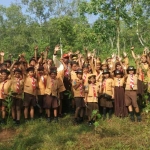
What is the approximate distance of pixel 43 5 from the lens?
45688mm

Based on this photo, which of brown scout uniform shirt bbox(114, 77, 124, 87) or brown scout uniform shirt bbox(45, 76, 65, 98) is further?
brown scout uniform shirt bbox(114, 77, 124, 87)

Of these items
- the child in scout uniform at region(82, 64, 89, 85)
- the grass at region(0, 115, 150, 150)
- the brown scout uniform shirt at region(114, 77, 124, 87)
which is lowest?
the grass at region(0, 115, 150, 150)

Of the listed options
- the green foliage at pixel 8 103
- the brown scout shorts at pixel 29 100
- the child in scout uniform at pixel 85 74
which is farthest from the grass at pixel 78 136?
the child in scout uniform at pixel 85 74

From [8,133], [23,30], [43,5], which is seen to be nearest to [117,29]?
[8,133]

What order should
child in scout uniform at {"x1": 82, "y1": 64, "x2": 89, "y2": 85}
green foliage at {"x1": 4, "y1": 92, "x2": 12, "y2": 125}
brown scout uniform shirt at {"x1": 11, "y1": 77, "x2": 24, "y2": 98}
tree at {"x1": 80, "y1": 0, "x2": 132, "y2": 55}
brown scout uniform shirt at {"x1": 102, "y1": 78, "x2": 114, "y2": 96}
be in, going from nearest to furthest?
1. green foliage at {"x1": 4, "y1": 92, "x2": 12, "y2": 125}
2. brown scout uniform shirt at {"x1": 11, "y1": 77, "x2": 24, "y2": 98}
3. child in scout uniform at {"x1": 82, "y1": 64, "x2": 89, "y2": 85}
4. brown scout uniform shirt at {"x1": 102, "y1": 78, "x2": 114, "y2": 96}
5. tree at {"x1": 80, "y1": 0, "x2": 132, "y2": 55}

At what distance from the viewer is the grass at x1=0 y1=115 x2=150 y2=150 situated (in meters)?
6.13

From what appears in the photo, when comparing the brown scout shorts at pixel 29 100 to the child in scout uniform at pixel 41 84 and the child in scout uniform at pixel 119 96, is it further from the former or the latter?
the child in scout uniform at pixel 119 96

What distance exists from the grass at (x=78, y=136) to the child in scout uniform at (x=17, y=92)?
1.28 feet

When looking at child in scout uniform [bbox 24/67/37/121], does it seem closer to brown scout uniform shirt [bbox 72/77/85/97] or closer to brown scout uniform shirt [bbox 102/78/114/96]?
brown scout uniform shirt [bbox 72/77/85/97]

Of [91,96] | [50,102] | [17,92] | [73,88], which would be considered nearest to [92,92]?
[91,96]

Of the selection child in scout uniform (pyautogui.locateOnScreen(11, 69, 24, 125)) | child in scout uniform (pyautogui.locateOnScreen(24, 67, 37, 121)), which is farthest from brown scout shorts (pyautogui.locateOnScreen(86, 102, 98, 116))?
child in scout uniform (pyautogui.locateOnScreen(11, 69, 24, 125))

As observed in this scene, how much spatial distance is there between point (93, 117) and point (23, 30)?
4306 centimetres

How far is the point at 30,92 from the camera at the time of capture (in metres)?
8.16

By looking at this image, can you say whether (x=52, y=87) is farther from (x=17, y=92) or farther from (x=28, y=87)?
(x=17, y=92)
